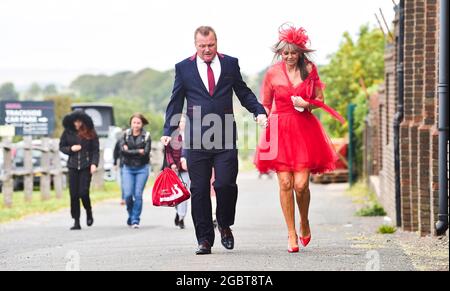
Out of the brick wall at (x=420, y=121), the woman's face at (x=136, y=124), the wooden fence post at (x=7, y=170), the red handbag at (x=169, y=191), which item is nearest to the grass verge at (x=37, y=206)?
the wooden fence post at (x=7, y=170)

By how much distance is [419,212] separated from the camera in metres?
16.4

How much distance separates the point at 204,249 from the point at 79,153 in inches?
281

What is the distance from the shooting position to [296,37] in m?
13.1

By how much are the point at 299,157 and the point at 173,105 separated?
1.33 m

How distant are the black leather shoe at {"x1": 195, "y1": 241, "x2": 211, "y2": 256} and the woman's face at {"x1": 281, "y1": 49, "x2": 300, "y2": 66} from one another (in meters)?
1.93

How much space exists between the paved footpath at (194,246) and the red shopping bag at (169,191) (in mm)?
507

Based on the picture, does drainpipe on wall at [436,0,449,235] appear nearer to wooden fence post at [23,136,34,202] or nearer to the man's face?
the man's face

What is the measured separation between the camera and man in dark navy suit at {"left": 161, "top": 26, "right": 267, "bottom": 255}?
1290 centimetres

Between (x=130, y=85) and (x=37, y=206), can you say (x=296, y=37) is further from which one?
(x=130, y=85)

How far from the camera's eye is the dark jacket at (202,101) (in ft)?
42.3

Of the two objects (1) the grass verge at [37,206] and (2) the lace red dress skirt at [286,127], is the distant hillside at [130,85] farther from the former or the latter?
(2) the lace red dress skirt at [286,127]

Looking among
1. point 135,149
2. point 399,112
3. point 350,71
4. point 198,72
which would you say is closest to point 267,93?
point 198,72

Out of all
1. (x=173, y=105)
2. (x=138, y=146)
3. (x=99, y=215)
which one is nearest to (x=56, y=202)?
(x=99, y=215)
